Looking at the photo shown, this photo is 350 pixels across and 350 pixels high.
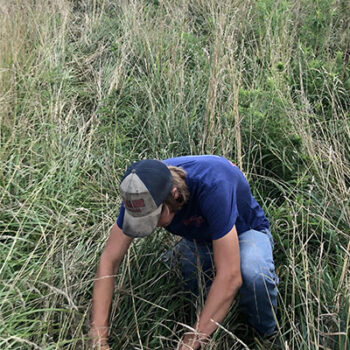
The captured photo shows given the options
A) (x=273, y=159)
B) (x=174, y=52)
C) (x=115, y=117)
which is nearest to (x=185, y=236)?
(x=273, y=159)

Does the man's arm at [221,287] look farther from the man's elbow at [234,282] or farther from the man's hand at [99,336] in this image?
the man's hand at [99,336]

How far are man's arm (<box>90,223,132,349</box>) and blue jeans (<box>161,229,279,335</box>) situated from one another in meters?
0.35

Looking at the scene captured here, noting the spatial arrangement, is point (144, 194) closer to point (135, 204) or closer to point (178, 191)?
point (135, 204)

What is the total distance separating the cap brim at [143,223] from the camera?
6.05 feet

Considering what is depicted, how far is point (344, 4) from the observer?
164 inches

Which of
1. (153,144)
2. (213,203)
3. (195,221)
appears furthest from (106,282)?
(153,144)

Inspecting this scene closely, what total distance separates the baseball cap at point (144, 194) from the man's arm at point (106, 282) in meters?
0.17

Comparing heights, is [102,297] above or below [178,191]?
below

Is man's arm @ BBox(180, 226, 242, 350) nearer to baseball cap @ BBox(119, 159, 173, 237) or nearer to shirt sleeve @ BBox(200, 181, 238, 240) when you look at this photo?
shirt sleeve @ BBox(200, 181, 238, 240)

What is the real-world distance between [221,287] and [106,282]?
1.68ft

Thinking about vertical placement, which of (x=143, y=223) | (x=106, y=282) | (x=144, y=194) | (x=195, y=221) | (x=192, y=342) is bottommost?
(x=192, y=342)

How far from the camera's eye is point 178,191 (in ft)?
6.26

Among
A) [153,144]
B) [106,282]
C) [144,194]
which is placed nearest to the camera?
[144,194]

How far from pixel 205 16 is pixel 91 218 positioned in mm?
2811
